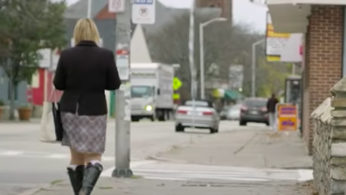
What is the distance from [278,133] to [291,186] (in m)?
21.8

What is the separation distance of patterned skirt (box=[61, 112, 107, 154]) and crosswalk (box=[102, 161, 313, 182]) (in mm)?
5697

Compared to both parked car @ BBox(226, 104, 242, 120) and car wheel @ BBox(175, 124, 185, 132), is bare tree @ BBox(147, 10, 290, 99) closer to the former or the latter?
parked car @ BBox(226, 104, 242, 120)

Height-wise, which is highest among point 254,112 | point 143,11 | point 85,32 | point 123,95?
point 143,11

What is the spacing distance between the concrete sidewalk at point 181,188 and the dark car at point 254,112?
37016 mm

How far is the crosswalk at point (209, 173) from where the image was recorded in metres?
14.6

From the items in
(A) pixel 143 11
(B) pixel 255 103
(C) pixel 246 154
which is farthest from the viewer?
(B) pixel 255 103

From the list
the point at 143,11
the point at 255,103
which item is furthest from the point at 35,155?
the point at 255,103

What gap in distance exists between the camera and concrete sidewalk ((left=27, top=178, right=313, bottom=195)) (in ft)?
37.2

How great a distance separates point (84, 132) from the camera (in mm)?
8359

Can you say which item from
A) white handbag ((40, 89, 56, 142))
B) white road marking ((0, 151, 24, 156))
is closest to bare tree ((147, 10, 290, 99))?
white road marking ((0, 151, 24, 156))

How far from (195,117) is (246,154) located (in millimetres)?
15879

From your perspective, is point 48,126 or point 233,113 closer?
point 48,126

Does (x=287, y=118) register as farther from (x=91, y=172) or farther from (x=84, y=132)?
(x=84, y=132)

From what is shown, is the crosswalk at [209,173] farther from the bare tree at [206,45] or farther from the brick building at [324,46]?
the bare tree at [206,45]
